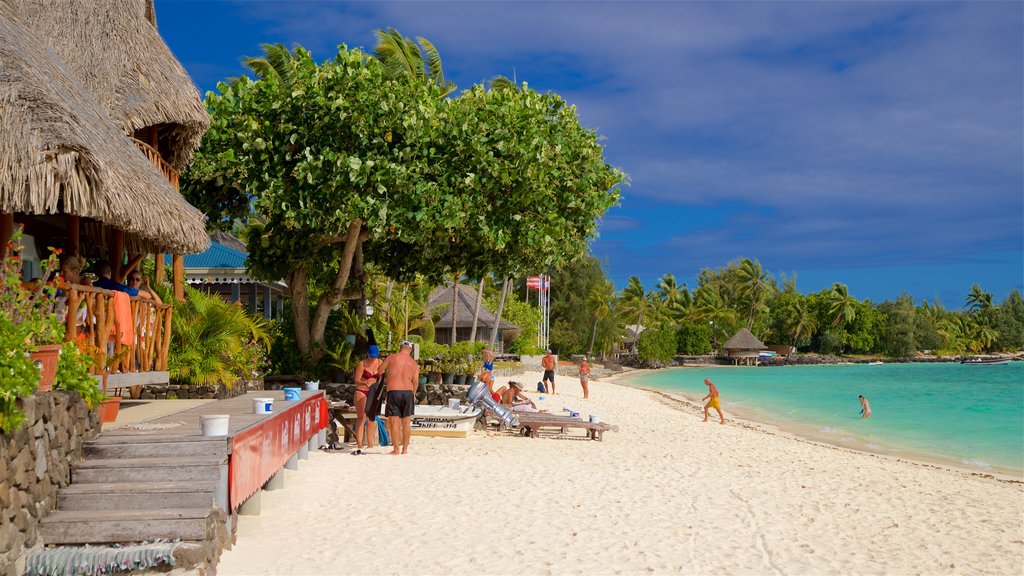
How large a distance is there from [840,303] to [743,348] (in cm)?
1545

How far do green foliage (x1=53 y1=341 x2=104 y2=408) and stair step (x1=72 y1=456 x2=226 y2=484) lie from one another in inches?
22.1

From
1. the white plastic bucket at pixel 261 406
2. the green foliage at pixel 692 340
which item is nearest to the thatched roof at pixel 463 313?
the white plastic bucket at pixel 261 406

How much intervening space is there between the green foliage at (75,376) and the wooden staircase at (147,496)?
34cm

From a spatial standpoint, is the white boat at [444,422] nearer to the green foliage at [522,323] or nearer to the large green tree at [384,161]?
the large green tree at [384,161]

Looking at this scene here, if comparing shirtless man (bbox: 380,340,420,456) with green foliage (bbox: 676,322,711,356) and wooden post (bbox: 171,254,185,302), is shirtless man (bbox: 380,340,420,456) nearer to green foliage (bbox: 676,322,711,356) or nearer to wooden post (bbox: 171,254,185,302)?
wooden post (bbox: 171,254,185,302)

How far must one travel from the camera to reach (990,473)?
56.1ft

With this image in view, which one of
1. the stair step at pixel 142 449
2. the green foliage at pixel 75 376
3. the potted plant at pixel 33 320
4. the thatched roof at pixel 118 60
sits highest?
the thatched roof at pixel 118 60

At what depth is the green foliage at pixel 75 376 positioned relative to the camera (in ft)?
20.7

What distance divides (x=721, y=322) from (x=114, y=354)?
262 ft

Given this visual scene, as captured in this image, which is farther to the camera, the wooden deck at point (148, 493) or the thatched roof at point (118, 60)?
the thatched roof at point (118, 60)

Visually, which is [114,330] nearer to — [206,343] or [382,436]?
[206,343]

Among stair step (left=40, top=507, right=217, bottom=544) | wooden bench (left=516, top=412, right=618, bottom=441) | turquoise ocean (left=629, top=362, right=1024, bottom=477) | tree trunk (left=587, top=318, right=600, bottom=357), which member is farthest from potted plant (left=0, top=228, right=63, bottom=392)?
tree trunk (left=587, top=318, right=600, bottom=357)

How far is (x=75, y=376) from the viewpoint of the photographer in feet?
21.1

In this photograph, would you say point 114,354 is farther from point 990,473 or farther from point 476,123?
point 990,473
